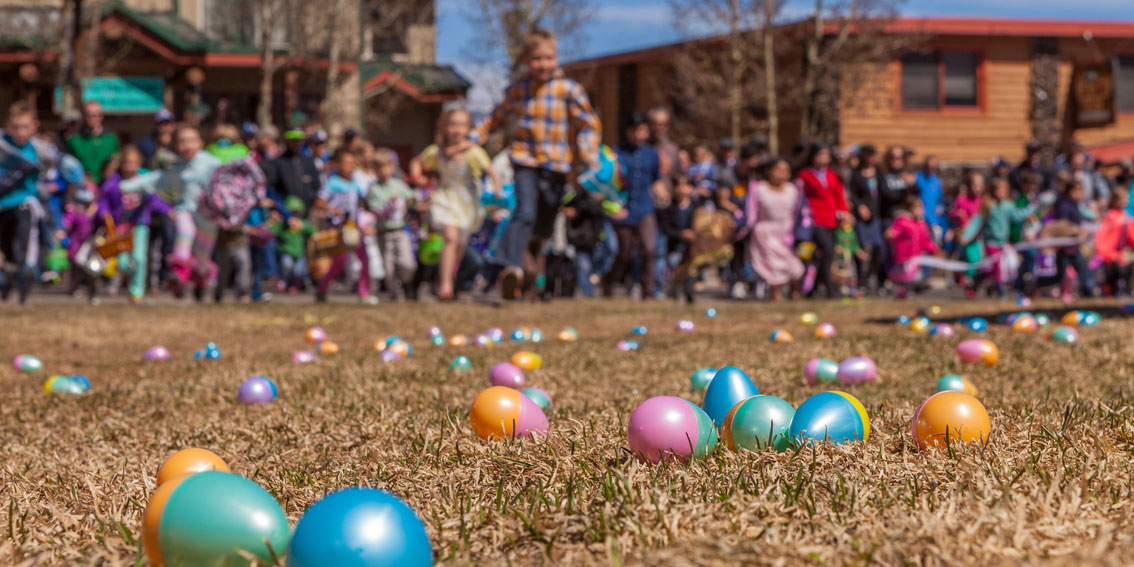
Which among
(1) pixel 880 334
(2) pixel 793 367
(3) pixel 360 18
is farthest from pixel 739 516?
(3) pixel 360 18

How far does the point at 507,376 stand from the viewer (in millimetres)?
4828

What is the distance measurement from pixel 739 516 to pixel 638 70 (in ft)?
107

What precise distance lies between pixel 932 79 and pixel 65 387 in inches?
1053

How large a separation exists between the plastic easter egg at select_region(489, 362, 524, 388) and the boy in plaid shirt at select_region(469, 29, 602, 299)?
4.97 m

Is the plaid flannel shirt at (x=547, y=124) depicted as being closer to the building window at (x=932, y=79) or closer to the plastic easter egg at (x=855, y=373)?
the plastic easter egg at (x=855, y=373)

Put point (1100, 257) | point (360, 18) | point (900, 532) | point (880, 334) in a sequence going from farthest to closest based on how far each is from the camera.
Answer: point (360, 18) < point (1100, 257) < point (880, 334) < point (900, 532)

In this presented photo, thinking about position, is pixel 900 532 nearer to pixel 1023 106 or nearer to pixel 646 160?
pixel 646 160

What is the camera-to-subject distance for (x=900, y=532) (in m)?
2.00

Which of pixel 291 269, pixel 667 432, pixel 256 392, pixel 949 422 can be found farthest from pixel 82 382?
pixel 291 269

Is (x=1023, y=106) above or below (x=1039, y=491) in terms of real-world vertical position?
above

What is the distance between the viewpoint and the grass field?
206cm

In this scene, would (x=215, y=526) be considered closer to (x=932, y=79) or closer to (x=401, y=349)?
(x=401, y=349)

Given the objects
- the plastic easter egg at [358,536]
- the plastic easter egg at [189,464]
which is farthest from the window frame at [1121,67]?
the plastic easter egg at [358,536]

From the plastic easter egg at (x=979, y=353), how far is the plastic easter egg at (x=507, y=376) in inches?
81.6
